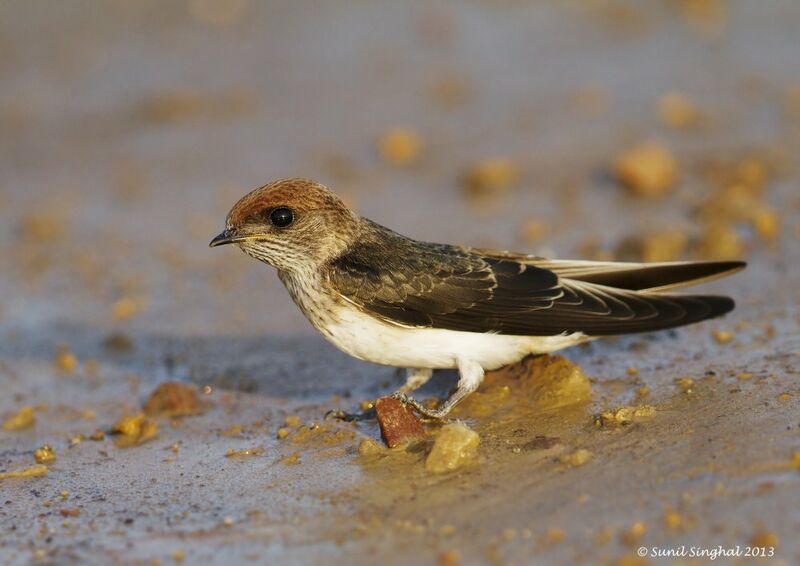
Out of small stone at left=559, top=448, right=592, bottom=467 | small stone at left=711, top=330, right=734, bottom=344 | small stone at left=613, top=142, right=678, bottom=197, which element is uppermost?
small stone at left=613, top=142, right=678, bottom=197

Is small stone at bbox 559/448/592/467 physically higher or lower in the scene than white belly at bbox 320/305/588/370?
lower

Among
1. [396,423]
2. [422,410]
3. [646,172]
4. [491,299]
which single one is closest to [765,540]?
[396,423]

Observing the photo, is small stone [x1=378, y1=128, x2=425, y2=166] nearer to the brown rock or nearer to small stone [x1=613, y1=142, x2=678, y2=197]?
small stone [x1=613, y1=142, x2=678, y2=197]

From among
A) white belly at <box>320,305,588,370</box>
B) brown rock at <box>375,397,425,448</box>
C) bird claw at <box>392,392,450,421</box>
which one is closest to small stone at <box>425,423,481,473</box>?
brown rock at <box>375,397,425,448</box>

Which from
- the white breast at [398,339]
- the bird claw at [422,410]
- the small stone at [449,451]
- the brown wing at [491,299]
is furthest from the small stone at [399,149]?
the small stone at [449,451]

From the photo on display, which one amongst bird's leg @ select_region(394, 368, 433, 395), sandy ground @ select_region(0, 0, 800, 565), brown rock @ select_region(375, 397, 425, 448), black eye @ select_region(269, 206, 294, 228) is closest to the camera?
sandy ground @ select_region(0, 0, 800, 565)

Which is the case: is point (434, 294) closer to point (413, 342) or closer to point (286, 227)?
point (413, 342)

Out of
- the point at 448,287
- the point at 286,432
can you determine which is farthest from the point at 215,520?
the point at 448,287
